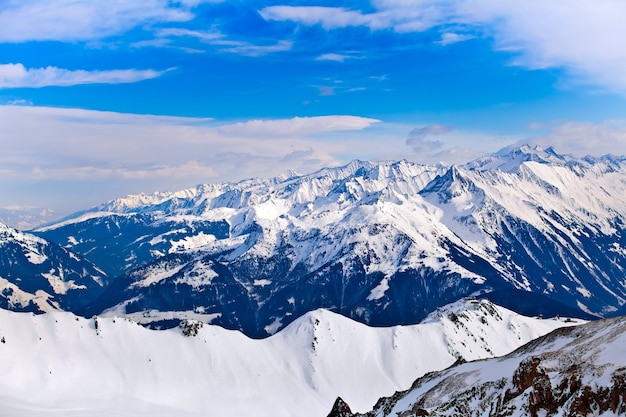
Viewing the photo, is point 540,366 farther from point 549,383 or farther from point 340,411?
point 340,411

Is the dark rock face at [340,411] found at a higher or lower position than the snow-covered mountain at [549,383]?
lower

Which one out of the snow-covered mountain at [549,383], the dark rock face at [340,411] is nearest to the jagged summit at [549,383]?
the snow-covered mountain at [549,383]

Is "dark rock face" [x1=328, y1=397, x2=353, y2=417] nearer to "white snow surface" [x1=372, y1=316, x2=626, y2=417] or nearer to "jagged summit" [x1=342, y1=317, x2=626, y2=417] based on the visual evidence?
"white snow surface" [x1=372, y1=316, x2=626, y2=417]

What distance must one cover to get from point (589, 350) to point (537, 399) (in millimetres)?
19242

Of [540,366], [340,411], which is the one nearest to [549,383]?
[540,366]

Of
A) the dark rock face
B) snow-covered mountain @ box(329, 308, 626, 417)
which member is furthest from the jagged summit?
the dark rock face

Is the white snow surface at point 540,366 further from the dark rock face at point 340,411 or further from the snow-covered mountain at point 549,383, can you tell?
the dark rock face at point 340,411

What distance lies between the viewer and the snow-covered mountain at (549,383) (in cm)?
7056

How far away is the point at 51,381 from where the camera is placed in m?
194

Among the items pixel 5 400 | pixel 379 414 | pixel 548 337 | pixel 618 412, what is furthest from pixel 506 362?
pixel 5 400

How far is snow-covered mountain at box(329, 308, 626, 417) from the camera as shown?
2778 inches

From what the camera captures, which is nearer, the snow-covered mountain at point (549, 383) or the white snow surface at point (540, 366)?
the snow-covered mountain at point (549, 383)

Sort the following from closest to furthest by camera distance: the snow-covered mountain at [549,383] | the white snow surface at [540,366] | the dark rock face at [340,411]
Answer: the snow-covered mountain at [549,383]
the white snow surface at [540,366]
the dark rock face at [340,411]

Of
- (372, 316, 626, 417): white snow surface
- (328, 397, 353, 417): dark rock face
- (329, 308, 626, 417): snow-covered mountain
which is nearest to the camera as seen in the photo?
(329, 308, 626, 417): snow-covered mountain
